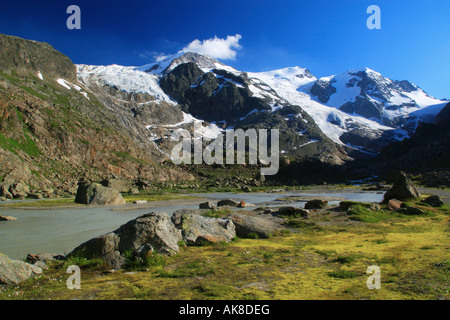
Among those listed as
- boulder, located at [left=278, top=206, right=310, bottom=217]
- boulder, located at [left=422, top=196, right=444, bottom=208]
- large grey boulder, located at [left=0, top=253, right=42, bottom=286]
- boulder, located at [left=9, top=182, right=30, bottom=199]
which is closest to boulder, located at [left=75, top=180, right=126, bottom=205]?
boulder, located at [left=9, top=182, right=30, bottom=199]

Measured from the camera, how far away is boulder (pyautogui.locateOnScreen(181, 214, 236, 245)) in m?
14.1

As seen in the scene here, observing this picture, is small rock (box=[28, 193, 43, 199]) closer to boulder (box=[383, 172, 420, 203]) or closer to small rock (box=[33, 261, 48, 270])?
small rock (box=[33, 261, 48, 270])

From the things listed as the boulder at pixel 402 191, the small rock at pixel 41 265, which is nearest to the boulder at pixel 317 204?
the boulder at pixel 402 191

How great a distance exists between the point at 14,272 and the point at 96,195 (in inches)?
1407

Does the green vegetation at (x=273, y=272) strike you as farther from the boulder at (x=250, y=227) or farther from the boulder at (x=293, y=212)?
the boulder at (x=293, y=212)

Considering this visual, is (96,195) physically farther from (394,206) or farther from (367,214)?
(394,206)

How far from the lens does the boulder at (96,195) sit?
41344 mm

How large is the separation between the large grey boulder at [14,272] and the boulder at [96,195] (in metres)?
34.7

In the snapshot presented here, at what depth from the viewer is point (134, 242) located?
11367 mm

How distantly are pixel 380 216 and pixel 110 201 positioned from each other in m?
36.1

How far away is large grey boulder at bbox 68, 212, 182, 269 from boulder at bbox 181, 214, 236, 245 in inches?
61.2
